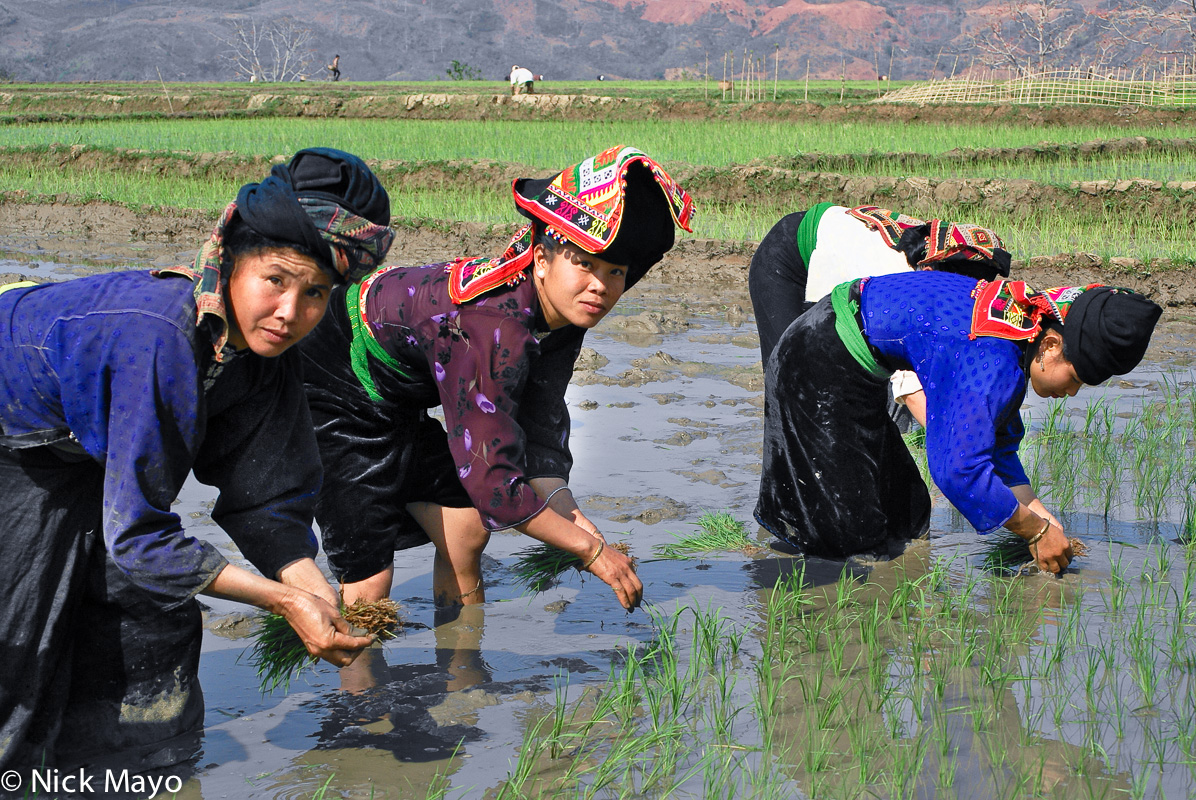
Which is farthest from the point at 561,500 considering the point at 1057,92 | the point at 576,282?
the point at 1057,92

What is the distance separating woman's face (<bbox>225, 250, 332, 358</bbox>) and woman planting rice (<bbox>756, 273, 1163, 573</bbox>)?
5.81 ft

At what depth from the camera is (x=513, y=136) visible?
16641 mm

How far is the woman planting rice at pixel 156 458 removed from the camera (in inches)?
78.6

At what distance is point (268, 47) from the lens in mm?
102688

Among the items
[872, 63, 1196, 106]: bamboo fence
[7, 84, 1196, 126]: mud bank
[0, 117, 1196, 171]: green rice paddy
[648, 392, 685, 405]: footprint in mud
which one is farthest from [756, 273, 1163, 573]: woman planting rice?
[872, 63, 1196, 106]: bamboo fence

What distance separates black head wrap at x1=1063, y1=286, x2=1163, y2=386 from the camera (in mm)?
2801

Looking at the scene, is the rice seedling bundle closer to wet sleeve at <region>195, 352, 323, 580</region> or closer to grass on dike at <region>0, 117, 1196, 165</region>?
wet sleeve at <region>195, 352, 323, 580</region>

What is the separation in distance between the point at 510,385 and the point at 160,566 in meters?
0.97

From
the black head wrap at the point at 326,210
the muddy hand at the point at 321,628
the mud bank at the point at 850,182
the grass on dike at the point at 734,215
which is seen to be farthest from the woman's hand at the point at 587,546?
the mud bank at the point at 850,182

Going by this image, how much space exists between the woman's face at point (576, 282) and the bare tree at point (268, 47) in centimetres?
9230

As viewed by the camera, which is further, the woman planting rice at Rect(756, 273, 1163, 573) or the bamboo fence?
the bamboo fence

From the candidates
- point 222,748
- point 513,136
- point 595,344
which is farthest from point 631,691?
point 513,136

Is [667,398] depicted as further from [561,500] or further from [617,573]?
[617,573]

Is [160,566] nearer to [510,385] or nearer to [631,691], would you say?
[510,385]
